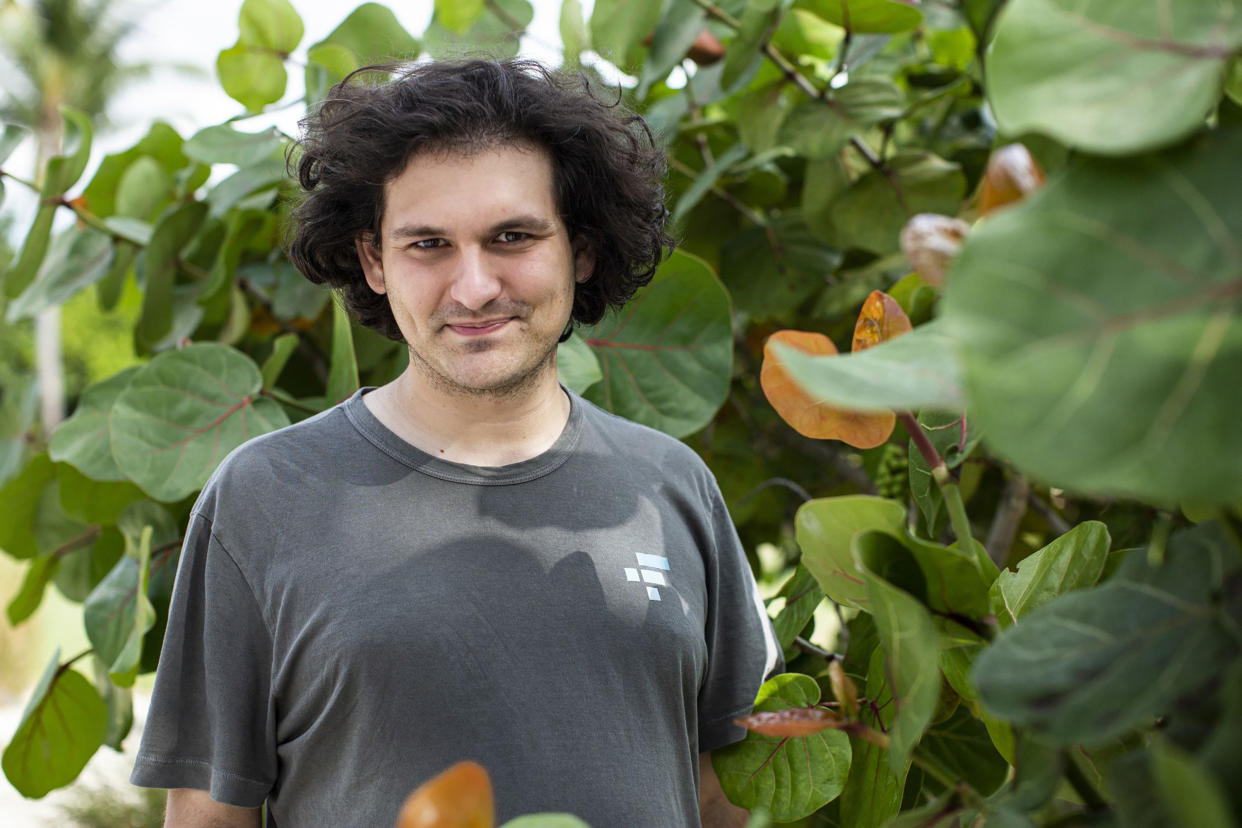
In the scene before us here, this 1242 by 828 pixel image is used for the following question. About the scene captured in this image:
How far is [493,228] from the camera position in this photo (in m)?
0.86

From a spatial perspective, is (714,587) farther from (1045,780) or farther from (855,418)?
(1045,780)

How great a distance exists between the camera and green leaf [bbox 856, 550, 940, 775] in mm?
394

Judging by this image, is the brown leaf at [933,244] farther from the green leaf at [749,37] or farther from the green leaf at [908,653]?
the green leaf at [749,37]

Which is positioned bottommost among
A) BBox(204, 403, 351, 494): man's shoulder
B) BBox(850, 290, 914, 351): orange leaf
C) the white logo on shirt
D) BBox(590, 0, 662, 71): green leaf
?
the white logo on shirt

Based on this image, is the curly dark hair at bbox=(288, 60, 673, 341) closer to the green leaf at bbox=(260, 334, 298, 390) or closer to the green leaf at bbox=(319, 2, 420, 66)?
the green leaf at bbox=(260, 334, 298, 390)

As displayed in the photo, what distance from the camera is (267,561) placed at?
2.87 ft

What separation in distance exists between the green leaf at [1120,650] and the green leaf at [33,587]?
1.43 metres

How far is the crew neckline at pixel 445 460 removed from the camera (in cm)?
91

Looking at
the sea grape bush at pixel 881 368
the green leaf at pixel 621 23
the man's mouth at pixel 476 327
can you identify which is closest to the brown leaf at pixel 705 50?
the sea grape bush at pixel 881 368

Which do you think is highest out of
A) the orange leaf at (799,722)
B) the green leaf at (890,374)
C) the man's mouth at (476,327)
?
the green leaf at (890,374)

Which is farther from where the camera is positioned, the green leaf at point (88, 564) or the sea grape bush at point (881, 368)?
the green leaf at point (88, 564)

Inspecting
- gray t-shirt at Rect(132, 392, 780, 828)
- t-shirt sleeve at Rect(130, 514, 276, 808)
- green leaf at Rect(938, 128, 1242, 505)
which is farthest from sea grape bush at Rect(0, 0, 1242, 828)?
t-shirt sleeve at Rect(130, 514, 276, 808)

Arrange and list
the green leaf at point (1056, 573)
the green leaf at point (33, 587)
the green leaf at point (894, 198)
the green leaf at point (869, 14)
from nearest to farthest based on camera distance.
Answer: the green leaf at point (1056, 573), the green leaf at point (869, 14), the green leaf at point (894, 198), the green leaf at point (33, 587)

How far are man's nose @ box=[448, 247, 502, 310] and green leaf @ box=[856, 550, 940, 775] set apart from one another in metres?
0.49
